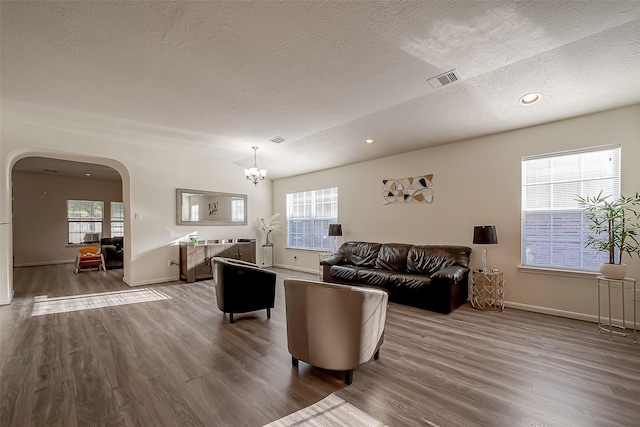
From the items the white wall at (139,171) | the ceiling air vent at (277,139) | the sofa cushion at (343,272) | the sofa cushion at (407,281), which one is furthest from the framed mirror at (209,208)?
the sofa cushion at (407,281)

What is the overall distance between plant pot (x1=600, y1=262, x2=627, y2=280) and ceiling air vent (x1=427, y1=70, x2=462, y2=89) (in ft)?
8.81

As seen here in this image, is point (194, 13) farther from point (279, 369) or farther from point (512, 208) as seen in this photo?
point (512, 208)

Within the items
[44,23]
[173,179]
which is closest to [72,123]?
[173,179]

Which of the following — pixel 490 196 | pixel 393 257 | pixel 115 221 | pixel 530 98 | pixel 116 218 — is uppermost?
pixel 530 98

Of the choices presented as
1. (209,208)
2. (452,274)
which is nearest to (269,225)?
(209,208)

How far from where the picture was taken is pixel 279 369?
2.39 meters

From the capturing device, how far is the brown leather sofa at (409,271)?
388 cm

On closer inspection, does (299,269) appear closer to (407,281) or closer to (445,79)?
(407,281)

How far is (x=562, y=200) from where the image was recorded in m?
3.75

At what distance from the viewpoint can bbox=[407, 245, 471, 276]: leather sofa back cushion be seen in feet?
14.3

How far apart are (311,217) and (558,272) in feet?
16.1

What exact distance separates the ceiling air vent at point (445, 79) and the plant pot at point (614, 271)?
8.81 ft

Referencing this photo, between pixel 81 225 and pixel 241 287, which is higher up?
pixel 81 225

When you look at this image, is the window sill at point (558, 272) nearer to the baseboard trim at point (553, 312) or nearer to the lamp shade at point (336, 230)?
the baseboard trim at point (553, 312)
